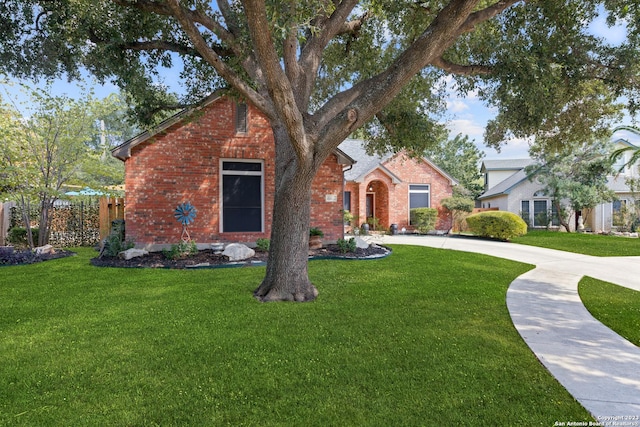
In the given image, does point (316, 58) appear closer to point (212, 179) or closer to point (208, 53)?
point (208, 53)

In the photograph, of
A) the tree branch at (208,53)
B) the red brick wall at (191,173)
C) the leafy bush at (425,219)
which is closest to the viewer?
the tree branch at (208,53)

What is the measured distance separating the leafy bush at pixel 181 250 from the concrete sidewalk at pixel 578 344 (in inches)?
309

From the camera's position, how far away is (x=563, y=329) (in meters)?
4.08

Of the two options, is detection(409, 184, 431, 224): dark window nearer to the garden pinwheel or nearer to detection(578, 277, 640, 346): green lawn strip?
detection(578, 277, 640, 346): green lawn strip

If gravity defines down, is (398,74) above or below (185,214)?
above

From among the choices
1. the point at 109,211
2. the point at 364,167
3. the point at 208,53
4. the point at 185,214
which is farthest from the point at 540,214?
the point at 109,211

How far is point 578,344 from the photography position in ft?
11.8

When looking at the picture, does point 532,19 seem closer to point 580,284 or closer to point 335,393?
point 580,284

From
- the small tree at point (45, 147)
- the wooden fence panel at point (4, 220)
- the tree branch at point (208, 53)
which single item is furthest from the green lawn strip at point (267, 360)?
the wooden fence panel at point (4, 220)

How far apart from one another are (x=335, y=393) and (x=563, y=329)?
3204 millimetres

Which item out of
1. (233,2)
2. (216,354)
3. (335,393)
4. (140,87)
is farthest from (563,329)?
(140,87)

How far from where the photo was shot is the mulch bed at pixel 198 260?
8391 mm

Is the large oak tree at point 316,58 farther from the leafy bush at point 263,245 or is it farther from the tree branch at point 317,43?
the leafy bush at point 263,245

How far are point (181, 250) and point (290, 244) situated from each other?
17.1 ft
